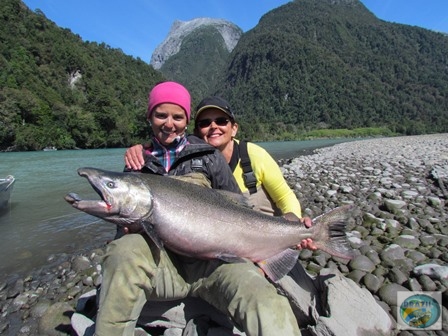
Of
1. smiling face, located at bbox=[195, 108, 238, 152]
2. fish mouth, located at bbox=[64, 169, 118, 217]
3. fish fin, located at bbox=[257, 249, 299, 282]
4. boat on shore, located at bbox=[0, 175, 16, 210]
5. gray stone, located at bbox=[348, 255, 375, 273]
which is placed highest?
smiling face, located at bbox=[195, 108, 238, 152]

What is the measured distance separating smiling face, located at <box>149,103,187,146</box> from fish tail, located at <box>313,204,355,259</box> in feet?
5.21

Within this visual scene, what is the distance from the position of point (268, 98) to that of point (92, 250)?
625 ft

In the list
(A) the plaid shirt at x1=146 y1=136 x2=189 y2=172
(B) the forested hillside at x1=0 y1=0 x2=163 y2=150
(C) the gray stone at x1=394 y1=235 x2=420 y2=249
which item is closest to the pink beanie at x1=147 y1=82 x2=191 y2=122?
(A) the plaid shirt at x1=146 y1=136 x2=189 y2=172

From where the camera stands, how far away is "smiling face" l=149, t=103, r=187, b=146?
3.00 metres

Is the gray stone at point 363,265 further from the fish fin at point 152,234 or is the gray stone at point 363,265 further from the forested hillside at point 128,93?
the forested hillside at point 128,93

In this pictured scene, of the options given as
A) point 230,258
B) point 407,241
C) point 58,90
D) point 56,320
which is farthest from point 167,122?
point 58,90

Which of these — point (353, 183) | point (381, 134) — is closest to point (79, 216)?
point (353, 183)

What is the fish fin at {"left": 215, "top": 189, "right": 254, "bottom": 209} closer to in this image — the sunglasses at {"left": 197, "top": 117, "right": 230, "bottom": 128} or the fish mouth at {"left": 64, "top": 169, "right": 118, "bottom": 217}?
the fish mouth at {"left": 64, "top": 169, "right": 118, "bottom": 217}

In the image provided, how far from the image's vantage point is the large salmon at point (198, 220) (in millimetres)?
2277

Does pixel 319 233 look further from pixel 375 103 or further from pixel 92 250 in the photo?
pixel 375 103

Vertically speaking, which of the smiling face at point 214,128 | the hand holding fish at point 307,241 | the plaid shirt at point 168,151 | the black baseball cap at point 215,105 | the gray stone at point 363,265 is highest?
the black baseball cap at point 215,105

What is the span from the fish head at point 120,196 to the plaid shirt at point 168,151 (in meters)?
0.70

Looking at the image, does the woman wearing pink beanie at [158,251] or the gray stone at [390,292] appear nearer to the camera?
the woman wearing pink beanie at [158,251]

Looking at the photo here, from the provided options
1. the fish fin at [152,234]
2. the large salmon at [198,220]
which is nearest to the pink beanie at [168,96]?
the large salmon at [198,220]
